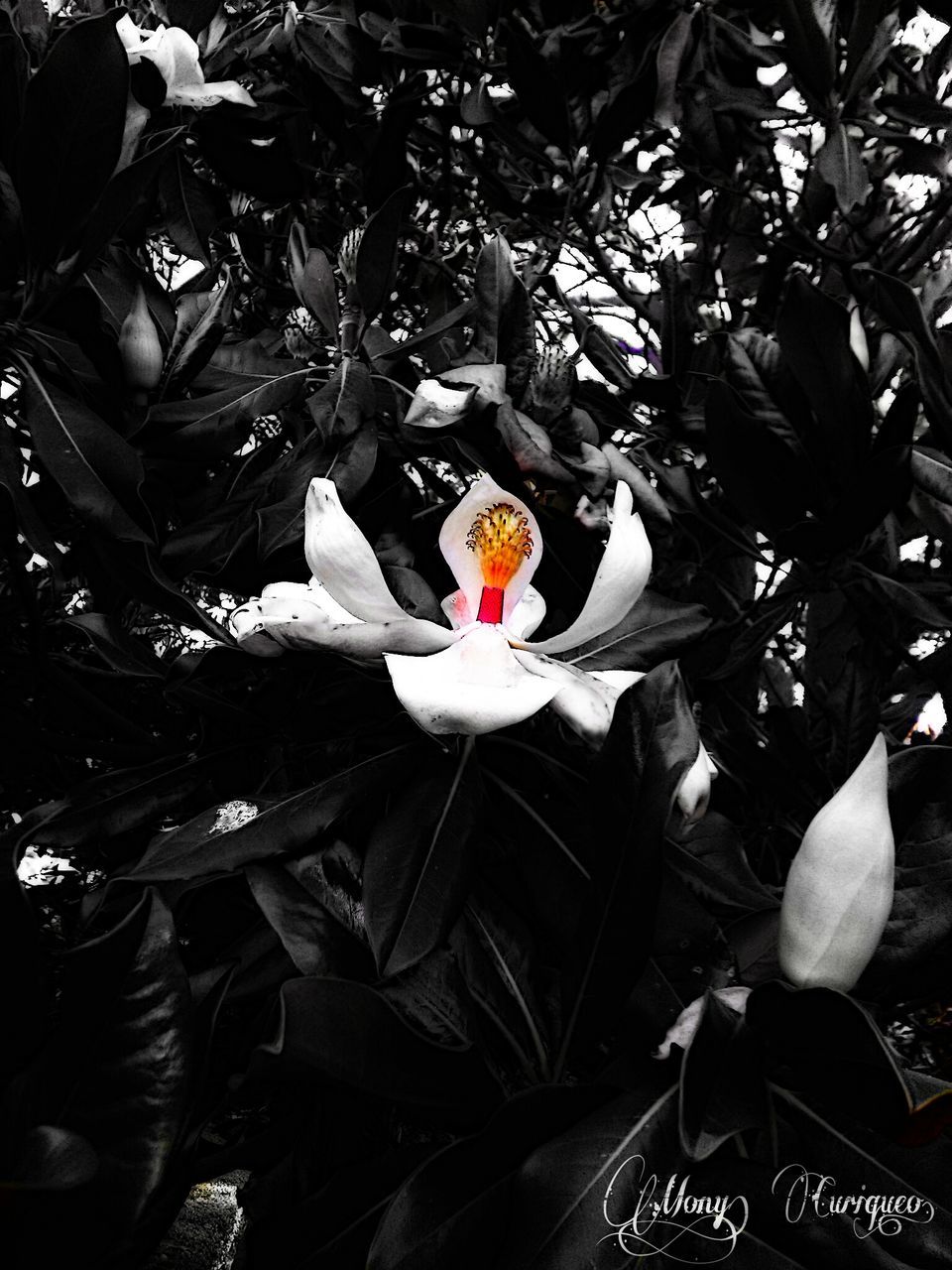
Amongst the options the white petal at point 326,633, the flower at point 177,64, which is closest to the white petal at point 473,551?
the white petal at point 326,633

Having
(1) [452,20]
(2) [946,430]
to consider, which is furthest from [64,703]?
(1) [452,20]

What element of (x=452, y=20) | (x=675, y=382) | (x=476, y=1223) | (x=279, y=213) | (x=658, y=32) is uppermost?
(x=279, y=213)

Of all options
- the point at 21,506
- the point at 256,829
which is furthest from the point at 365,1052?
the point at 21,506

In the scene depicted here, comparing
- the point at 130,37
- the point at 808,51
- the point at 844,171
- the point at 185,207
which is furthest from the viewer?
the point at 185,207

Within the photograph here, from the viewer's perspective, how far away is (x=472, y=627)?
0.93 m

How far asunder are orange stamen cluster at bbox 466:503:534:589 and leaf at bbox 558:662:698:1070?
0.25m

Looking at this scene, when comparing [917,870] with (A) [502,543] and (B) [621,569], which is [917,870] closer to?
(B) [621,569]

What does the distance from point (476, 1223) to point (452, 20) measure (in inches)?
68.7

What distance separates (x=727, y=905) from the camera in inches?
36.2

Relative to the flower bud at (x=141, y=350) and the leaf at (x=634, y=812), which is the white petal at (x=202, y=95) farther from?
the leaf at (x=634, y=812)

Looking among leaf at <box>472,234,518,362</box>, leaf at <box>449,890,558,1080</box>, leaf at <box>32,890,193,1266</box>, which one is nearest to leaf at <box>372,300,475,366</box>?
leaf at <box>472,234,518,362</box>

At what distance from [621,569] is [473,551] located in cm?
20

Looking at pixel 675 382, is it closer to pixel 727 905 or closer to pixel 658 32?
pixel 658 32

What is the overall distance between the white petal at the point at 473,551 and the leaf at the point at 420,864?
6.2 inches
